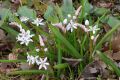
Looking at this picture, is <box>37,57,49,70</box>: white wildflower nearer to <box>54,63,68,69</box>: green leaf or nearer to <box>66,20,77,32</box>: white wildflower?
<box>54,63,68,69</box>: green leaf

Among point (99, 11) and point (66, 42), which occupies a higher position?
point (99, 11)

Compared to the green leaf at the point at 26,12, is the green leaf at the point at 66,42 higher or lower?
lower

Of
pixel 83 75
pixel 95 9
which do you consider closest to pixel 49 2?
pixel 95 9

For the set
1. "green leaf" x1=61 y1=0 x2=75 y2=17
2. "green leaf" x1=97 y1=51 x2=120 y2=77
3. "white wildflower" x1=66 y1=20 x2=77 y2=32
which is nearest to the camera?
"green leaf" x1=97 y1=51 x2=120 y2=77

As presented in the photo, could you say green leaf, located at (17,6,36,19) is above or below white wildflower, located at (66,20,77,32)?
above

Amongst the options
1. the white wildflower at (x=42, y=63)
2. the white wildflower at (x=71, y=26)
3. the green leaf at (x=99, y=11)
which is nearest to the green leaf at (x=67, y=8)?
the green leaf at (x=99, y=11)

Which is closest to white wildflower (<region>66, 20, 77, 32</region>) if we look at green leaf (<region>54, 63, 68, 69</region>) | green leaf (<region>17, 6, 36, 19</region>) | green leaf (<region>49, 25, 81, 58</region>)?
green leaf (<region>49, 25, 81, 58</region>)

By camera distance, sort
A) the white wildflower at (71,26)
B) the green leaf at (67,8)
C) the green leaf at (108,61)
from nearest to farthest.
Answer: the green leaf at (108,61) < the white wildflower at (71,26) < the green leaf at (67,8)

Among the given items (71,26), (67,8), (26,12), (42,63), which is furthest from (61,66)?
(26,12)

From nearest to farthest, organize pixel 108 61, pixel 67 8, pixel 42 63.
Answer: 1. pixel 108 61
2. pixel 42 63
3. pixel 67 8

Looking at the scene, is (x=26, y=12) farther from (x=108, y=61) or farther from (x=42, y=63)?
(x=108, y=61)

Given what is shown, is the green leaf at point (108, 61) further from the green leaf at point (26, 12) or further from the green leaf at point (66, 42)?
the green leaf at point (26, 12)
